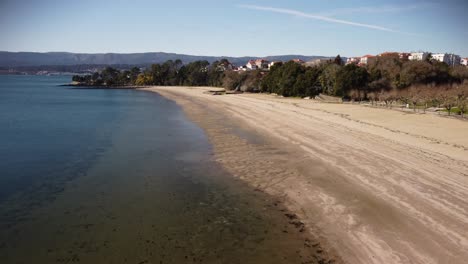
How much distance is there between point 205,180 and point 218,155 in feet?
13.3

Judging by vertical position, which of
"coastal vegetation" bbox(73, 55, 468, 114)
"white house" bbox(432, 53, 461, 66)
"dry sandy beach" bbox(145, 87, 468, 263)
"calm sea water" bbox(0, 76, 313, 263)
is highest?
"white house" bbox(432, 53, 461, 66)

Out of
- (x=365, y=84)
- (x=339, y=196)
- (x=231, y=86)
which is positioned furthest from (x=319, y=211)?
(x=231, y=86)

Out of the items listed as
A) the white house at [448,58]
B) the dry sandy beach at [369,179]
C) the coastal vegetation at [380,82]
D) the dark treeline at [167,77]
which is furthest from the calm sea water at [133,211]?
the white house at [448,58]

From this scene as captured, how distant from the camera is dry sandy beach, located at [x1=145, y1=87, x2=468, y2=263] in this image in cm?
833

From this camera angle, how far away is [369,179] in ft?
42.4

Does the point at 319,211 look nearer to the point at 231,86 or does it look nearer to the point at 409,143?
the point at 409,143

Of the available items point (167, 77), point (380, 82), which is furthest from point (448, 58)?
point (380, 82)

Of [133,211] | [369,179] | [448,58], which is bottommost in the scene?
[133,211]

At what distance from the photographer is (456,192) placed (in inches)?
439

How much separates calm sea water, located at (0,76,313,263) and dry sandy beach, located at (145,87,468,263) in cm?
112

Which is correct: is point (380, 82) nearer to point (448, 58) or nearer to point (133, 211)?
point (133, 211)

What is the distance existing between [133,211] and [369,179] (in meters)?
8.03

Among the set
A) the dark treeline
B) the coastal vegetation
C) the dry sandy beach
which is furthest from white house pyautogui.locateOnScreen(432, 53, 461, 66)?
the dry sandy beach

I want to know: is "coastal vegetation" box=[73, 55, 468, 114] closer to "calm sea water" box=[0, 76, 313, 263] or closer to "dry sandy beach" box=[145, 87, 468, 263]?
"dry sandy beach" box=[145, 87, 468, 263]
